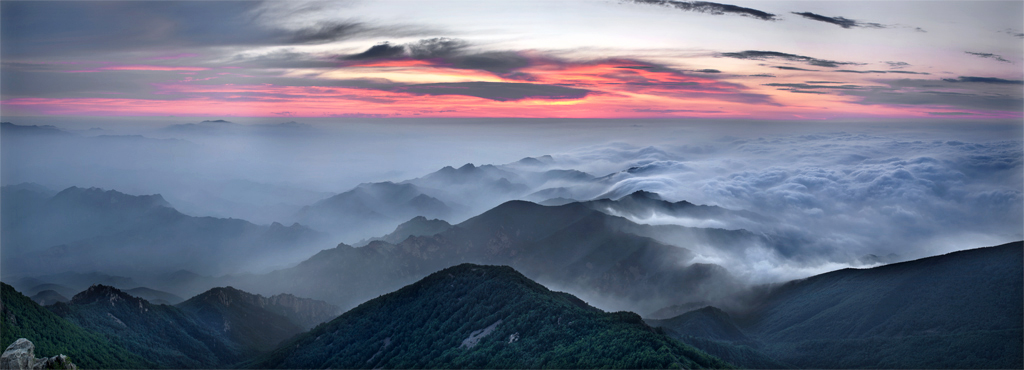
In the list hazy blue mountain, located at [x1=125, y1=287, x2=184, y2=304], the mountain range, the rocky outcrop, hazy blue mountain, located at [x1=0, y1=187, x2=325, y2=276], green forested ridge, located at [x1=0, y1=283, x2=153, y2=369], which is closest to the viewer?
the rocky outcrop

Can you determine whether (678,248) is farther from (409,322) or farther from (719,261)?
(409,322)

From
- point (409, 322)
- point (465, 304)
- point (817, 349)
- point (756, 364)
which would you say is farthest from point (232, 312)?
point (817, 349)

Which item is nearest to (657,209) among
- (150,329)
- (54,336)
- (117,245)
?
(150,329)

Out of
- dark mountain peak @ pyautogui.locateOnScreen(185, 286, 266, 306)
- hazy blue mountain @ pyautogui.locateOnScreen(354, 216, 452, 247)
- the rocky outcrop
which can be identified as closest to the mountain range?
dark mountain peak @ pyautogui.locateOnScreen(185, 286, 266, 306)

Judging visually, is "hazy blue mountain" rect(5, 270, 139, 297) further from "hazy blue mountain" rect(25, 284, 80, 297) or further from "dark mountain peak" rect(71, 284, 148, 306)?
"dark mountain peak" rect(71, 284, 148, 306)

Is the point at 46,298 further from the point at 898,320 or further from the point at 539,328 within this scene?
the point at 898,320

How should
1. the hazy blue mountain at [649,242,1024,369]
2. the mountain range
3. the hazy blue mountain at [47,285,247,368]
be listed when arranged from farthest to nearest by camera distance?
the hazy blue mountain at [649,242,1024,369], the hazy blue mountain at [47,285,247,368], the mountain range

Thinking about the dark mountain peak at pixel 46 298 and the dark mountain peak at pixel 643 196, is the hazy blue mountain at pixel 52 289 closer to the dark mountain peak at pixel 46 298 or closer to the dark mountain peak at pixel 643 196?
the dark mountain peak at pixel 46 298
